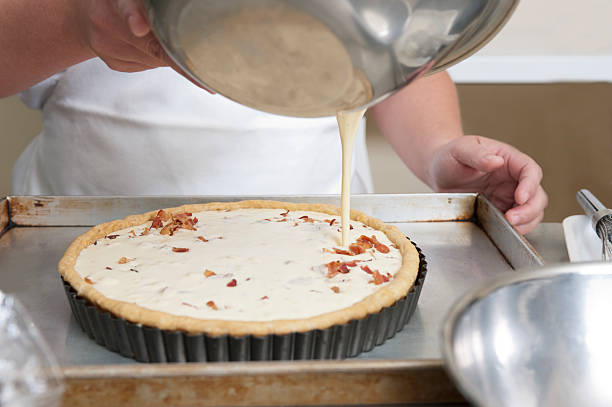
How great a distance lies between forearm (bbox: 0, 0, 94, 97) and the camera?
1016mm

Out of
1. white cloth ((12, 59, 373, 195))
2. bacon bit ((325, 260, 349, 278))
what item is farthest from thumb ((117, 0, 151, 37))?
white cloth ((12, 59, 373, 195))

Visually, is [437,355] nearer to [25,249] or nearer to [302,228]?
[302,228]

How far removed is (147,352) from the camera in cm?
82

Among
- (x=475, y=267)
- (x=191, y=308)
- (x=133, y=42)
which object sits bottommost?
(x=475, y=267)

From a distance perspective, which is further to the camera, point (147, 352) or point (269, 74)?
point (147, 352)

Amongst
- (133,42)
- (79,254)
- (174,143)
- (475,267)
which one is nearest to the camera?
(133,42)

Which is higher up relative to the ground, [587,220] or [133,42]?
[133,42]

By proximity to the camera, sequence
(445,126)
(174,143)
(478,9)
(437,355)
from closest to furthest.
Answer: (478,9), (437,355), (174,143), (445,126)

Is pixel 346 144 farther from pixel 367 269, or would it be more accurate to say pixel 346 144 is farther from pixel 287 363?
pixel 287 363

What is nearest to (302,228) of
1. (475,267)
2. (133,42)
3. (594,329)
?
(475,267)

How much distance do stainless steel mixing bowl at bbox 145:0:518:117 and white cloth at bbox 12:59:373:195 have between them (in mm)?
701

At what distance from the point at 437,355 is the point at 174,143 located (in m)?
0.75

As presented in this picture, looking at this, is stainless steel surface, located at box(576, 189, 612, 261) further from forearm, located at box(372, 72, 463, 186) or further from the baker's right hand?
the baker's right hand

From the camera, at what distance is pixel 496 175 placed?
1.31 meters
